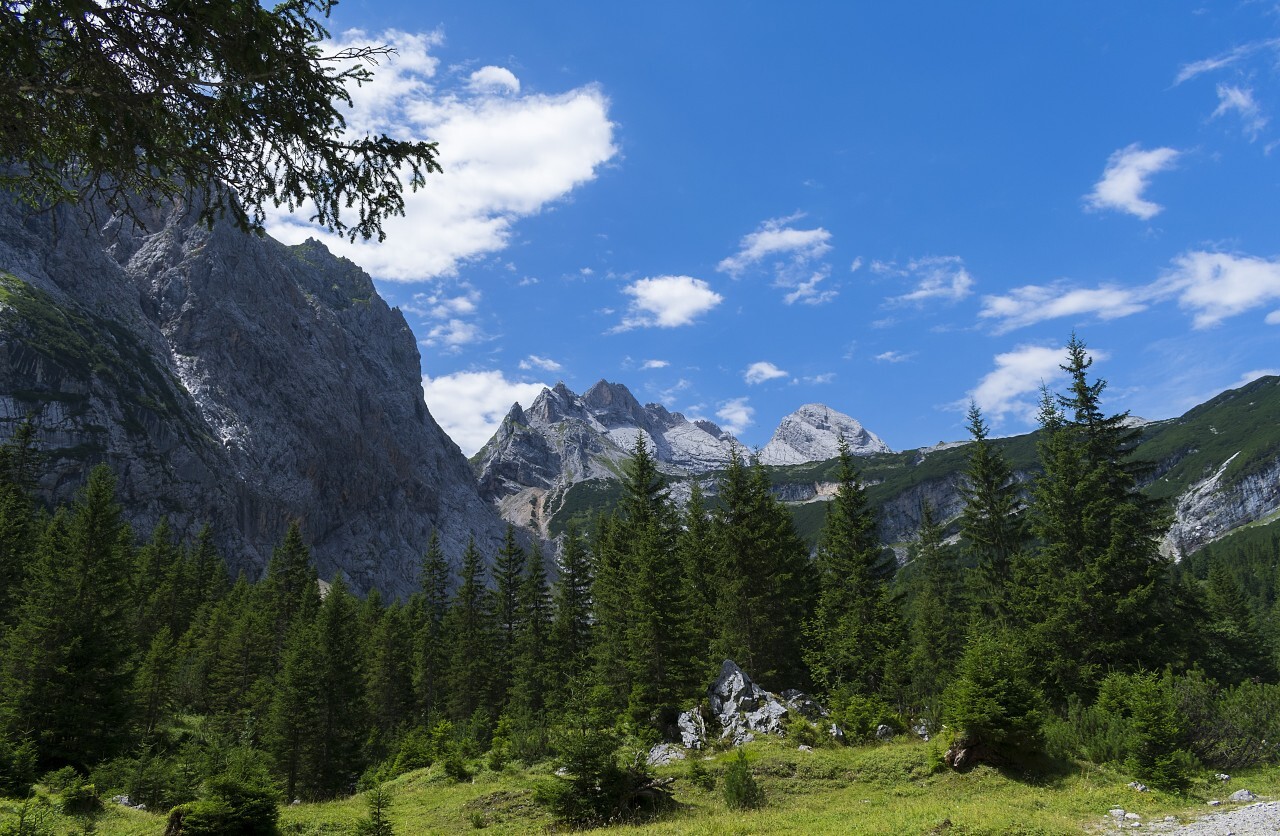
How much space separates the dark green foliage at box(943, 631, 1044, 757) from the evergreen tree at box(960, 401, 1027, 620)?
15980mm

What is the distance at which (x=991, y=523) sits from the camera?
115 feet

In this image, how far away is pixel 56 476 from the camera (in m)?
109

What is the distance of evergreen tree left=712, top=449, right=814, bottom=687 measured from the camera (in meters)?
33.1

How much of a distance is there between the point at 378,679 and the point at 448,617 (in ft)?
29.2

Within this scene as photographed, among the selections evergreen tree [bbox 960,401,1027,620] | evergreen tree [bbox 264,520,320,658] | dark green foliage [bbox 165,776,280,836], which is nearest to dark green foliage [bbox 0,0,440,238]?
dark green foliage [bbox 165,776,280,836]

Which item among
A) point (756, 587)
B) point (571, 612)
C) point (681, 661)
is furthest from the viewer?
point (571, 612)

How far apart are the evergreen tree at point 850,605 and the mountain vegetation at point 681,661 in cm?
14

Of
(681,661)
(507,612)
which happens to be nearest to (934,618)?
(681,661)

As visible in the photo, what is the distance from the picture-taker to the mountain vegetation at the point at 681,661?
19.2 metres

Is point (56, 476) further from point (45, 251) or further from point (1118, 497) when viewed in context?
point (1118, 497)

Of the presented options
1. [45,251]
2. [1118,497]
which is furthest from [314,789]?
[45,251]

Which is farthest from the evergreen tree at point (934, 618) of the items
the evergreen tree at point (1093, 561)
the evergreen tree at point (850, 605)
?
the evergreen tree at point (1093, 561)

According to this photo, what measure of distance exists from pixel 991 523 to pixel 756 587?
13041 mm

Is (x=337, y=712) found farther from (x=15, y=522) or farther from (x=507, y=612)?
(x=15, y=522)
